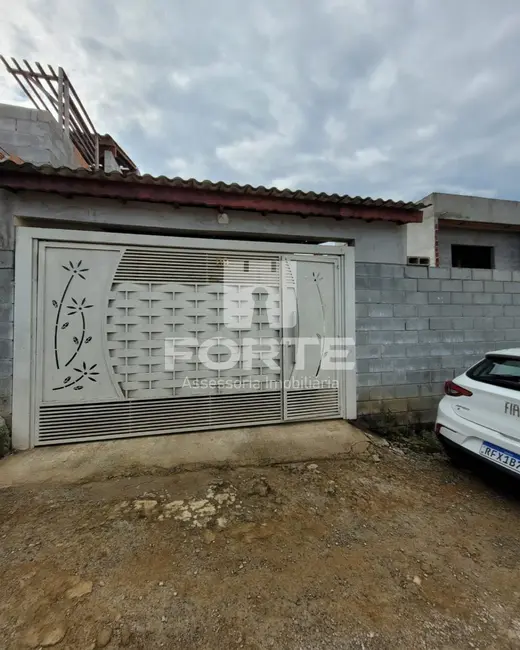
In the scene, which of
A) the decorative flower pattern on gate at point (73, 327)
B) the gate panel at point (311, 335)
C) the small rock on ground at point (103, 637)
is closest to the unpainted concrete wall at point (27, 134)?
the decorative flower pattern on gate at point (73, 327)

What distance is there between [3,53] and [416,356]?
900cm

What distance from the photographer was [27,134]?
5496mm

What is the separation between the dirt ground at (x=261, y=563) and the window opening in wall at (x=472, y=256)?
6986 mm

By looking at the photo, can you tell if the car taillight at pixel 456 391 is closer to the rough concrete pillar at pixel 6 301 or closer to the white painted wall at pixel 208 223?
the white painted wall at pixel 208 223

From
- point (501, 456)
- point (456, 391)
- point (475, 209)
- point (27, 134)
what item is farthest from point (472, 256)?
point (27, 134)

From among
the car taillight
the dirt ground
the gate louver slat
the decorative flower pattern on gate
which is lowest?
the dirt ground

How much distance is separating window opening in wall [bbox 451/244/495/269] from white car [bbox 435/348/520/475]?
6.22 m

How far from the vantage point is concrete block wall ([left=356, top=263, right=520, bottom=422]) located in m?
4.81

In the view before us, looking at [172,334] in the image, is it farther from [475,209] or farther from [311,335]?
[475,209]

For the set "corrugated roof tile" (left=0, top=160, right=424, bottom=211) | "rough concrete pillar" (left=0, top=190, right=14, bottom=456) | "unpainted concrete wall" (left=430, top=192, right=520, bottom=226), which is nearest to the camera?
"corrugated roof tile" (left=0, top=160, right=424, bottom=211)

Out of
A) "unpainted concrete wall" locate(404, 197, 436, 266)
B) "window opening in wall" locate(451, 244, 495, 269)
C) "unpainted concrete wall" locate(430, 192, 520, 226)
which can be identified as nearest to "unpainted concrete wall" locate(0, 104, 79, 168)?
"unpainted concrete wall" locate(404, 197, 436, 266)

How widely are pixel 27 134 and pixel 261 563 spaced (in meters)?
7.27

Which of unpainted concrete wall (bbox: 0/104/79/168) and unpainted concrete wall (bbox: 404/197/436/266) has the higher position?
unpainted concrete wall (bbox: 0/104/79/168)

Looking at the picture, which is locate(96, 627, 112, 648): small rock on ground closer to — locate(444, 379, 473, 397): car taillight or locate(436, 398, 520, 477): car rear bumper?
locate(436, 398, 520, 477): car rear bumper
